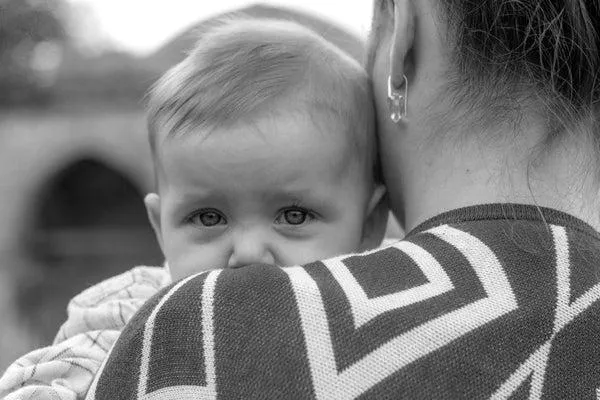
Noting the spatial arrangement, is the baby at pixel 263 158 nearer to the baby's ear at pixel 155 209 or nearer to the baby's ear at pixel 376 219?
the baby's ear at pixel 376 219

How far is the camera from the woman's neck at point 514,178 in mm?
1042

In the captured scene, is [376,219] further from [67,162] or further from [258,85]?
[67,162]

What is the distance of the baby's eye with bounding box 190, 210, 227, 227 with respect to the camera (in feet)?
4.28

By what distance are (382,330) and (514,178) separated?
25 centimetres

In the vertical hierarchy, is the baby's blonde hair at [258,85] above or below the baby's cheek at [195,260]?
above

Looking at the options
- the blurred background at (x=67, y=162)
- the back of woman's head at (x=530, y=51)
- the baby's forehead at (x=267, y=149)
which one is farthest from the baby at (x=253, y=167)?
the blurred background at (x=67, y=162)

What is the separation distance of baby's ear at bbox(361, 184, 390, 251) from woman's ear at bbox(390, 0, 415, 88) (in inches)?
11.2

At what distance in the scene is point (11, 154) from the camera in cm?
1362

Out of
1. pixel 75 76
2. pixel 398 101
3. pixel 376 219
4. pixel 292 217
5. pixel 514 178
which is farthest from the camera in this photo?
pixel 75 76

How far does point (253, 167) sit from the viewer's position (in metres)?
1.25

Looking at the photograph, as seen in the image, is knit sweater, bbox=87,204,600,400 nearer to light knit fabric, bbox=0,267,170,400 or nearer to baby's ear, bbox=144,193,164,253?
light knit fabric, bbox=0,267,170,400

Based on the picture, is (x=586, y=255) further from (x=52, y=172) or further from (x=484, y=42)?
(x=52, y=172)

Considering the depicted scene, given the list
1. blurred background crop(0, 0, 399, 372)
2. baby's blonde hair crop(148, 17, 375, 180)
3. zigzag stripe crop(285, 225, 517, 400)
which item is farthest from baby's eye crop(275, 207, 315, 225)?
blurred background crop(0, 0, 399, 372)

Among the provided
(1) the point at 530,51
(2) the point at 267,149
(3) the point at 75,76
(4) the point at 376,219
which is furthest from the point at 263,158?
(3) the point at 75,76
